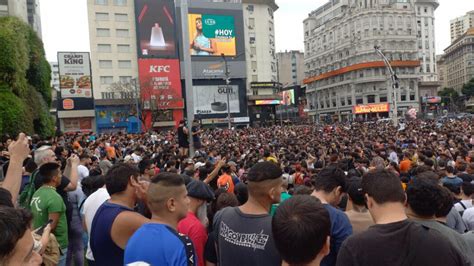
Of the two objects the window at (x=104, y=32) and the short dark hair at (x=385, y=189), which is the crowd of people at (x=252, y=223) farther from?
the window at (x=104, y=32)

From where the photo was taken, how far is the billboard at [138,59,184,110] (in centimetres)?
5747

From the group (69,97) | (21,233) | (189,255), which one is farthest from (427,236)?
(69,97)

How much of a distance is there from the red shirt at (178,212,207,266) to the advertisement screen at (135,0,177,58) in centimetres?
5913

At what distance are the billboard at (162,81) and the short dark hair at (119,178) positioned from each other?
5419 centimetres

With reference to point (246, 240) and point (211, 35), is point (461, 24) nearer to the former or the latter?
point (211, 35)

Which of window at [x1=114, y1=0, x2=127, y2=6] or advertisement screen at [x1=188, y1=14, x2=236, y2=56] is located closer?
window at [x1=114, y1=0, x2=127, y2=6]

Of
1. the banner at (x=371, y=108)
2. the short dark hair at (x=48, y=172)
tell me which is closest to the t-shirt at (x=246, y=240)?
the short dark hair at (x=48, y=172)

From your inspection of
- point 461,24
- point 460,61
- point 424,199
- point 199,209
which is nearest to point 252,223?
point 199,209

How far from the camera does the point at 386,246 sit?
2.28 m

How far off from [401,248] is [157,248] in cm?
145

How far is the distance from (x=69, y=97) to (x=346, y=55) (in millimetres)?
58680

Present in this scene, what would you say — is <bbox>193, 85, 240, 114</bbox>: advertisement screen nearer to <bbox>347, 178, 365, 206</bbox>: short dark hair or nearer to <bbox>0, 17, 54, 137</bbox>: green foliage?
<bbox>0, 17, 54, 137</bbox>: green foliage

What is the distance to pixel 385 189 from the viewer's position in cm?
255

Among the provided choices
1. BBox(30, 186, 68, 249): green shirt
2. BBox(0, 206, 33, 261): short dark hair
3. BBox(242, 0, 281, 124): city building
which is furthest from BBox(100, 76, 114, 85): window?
BBox(0, 206, 33, 261): short dark hair
